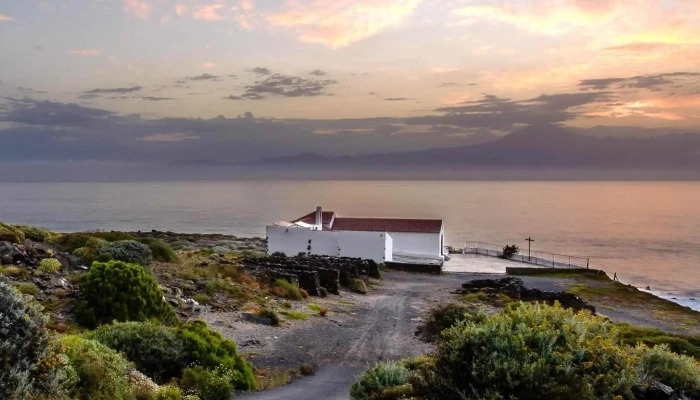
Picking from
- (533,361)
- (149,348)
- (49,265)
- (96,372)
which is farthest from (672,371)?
(49,265)

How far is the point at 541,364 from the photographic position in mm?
7457

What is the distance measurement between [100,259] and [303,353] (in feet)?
37.4

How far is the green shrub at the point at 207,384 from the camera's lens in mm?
10844

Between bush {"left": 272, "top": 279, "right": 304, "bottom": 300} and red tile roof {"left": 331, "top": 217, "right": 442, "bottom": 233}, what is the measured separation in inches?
1090

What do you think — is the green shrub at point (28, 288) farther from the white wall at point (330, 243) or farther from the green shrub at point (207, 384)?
the white wall at point (330, 243)

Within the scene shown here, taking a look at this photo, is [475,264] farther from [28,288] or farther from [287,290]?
[28,288]

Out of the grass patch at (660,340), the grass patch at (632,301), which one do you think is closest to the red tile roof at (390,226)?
the grass patch at (632,301)

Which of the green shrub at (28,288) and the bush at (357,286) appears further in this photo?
the bush at (357,286)

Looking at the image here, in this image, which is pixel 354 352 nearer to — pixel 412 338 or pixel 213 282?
pixel 412 338

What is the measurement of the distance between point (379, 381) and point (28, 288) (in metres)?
12.1

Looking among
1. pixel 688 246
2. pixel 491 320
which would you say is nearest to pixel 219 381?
pixel 491 320

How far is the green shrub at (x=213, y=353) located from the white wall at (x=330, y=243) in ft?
122

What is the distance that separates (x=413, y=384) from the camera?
852cm

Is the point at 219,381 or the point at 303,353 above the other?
the point at 219,381
